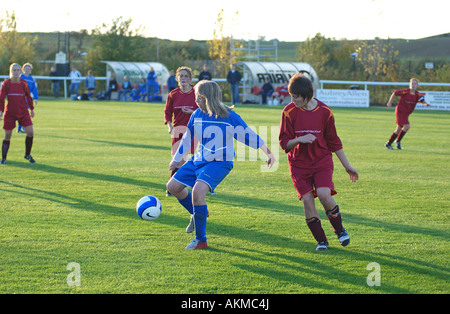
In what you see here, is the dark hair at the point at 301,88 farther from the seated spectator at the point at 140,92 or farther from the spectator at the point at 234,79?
the seated spectator at the point at 140,92

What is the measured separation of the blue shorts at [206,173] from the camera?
6.57m

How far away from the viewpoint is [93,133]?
19.7 metres

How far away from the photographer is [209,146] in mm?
6703

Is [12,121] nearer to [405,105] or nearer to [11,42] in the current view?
[405,105]

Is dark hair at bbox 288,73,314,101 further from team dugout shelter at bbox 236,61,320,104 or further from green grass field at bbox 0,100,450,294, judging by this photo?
team dugout shelter at bbox 236,61,320,104

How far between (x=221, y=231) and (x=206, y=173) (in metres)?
1.16

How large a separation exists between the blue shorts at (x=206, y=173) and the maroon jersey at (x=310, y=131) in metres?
0.70

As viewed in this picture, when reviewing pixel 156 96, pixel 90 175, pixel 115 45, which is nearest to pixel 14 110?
pixel 90 175

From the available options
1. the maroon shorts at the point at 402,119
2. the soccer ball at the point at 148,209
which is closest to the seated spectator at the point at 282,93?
the maroon shorts at the point at 402,119

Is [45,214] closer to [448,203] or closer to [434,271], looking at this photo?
[434,271]

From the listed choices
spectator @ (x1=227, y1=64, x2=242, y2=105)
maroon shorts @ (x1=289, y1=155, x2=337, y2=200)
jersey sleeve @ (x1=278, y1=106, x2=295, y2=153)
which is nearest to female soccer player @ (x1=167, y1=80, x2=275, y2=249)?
jersey sleeve @ (x1=278, y1=106, x2=295, y2=153)

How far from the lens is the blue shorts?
6566 mm

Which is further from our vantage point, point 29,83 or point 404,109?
point 29,83
